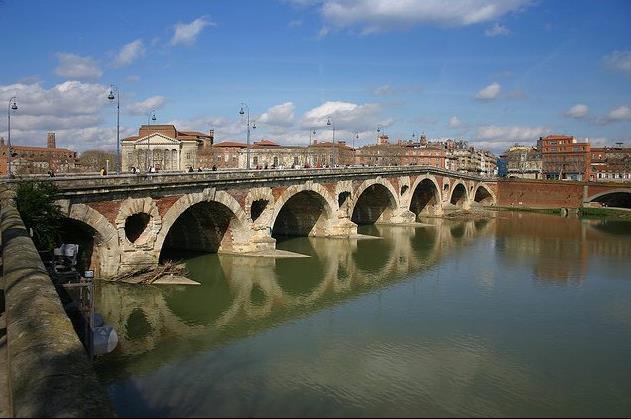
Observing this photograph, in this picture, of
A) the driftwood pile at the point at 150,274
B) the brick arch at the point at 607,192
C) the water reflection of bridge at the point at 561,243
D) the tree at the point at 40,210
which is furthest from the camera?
the brick arch at the point at 607,192

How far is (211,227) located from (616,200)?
207 feet

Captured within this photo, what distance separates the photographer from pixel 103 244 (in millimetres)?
22984

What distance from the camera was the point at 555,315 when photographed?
21.6 meters

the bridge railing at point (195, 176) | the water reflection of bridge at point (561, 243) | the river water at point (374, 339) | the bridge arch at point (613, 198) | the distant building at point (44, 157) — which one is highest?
the distant building at point (44, 157)

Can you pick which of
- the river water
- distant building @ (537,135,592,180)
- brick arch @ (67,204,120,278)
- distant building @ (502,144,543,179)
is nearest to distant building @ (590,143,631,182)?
distant building @ (537,135,592,180)

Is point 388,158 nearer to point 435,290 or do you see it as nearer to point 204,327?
point 435,290

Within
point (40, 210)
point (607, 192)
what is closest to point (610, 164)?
A: point (607, 192)

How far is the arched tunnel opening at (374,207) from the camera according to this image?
53188mm

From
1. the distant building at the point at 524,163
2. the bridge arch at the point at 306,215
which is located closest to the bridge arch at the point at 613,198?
the bridge arch at the point at 306,215

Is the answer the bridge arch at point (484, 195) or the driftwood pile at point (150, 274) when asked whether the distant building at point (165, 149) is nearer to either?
the bridge arch at point (484, 195)

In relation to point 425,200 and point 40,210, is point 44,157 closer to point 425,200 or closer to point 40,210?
point 425,200

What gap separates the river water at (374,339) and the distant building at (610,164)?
8157 cm

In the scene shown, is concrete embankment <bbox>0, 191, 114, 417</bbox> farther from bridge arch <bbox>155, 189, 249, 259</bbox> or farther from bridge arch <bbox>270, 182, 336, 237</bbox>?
bridge arch <bbox>270, 182, 336, 237</bbox>

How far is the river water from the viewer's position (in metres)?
13.2
